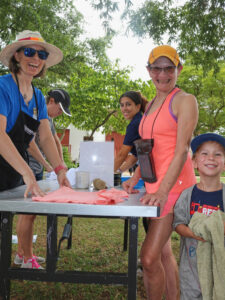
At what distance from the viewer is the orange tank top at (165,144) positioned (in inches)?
77.6

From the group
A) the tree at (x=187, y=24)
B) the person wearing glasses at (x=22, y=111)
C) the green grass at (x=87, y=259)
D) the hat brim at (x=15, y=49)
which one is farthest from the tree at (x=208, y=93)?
the person wearing glasses at (x=22, y=111)

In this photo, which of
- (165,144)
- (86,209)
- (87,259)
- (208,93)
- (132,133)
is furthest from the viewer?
(208,93)

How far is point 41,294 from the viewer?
2941mm

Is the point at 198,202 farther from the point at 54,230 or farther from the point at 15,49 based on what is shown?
the point at 15,49

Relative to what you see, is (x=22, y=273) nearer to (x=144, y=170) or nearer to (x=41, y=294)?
(x=144, y=170)

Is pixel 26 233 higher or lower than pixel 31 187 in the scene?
lower

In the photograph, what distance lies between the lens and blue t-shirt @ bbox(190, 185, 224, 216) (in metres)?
1.85

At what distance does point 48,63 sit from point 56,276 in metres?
1.79

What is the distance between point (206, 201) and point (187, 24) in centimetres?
618

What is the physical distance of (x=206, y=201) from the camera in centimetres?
188

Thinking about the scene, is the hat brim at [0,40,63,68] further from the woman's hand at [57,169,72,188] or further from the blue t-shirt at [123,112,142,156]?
the blue t-shirt at [123,112,142,156]

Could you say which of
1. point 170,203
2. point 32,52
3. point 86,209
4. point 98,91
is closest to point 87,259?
point 170,203

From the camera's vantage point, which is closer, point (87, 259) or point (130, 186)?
point (130, 186)

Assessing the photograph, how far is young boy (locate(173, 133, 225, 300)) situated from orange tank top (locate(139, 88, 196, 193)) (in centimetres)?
8
